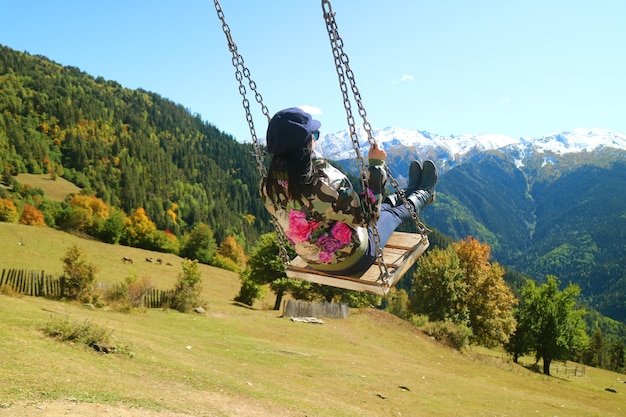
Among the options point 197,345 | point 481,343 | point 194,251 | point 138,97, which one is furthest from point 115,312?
point 138,97

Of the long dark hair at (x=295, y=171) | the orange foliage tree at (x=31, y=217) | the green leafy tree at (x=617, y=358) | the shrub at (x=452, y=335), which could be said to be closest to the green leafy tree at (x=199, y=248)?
the orange foliage tree at (x=31, y=217)

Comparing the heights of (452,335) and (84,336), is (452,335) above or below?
above

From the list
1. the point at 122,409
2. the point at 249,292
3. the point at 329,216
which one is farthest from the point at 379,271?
the point at 249,292

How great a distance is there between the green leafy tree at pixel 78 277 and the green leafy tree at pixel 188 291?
491 cm

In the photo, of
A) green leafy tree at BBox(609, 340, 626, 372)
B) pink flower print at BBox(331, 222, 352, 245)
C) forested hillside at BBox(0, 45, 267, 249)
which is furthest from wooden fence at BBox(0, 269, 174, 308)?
green leafy tree at BBox(609, 340, 626, 372)

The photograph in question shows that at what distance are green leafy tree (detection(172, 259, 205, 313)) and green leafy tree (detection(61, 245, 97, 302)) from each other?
4.91 metres

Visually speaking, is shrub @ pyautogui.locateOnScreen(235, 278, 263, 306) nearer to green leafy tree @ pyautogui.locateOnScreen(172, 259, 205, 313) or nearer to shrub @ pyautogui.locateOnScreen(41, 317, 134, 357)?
green leafy tree @ pyautogui.locateOnScreen(172, 259, 205, 313)

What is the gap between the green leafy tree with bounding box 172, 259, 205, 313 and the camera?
995 inches

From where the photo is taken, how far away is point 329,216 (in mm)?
4203

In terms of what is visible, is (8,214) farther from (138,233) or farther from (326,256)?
(326,256)

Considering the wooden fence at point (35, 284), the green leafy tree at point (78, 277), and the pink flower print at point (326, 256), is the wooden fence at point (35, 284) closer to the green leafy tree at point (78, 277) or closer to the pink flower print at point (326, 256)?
the green leafy tree at point (78, 277)

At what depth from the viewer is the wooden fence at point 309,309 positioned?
92.1ft

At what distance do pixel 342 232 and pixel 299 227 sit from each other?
1.50 ft

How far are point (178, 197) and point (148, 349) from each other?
124 meters
